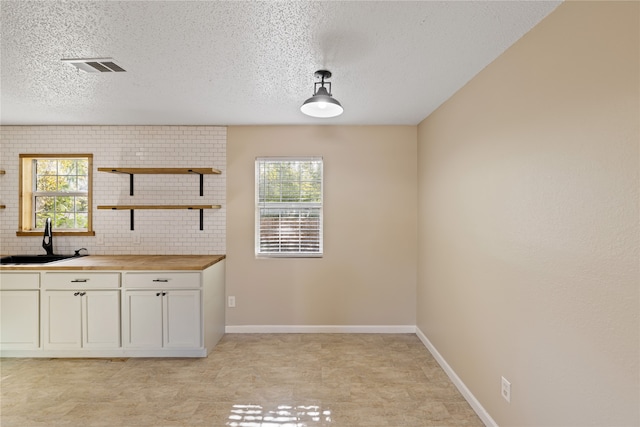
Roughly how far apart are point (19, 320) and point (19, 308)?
118 millimetres

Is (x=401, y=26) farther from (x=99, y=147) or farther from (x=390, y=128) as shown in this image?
(x=99, y=147)

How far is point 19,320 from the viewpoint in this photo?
3.28 meters

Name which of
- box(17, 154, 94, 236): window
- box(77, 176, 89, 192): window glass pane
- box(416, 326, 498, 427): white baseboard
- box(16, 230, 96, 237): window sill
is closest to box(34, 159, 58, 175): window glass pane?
box(17, 154, 94, 236): window

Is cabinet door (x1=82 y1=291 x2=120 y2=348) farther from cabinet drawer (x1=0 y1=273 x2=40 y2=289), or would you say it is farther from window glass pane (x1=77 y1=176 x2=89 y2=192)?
window glass pane (x1=77 y1=176 x2=89 y2=192)

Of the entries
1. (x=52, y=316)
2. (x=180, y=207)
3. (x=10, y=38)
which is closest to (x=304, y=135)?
(x=180, y=207)

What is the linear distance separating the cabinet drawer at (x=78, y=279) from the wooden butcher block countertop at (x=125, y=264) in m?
0.07

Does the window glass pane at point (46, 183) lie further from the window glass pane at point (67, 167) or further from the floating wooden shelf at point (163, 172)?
the floating wooden shelf at point (163, 172)

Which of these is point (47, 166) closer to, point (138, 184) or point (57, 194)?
point (57, 194)

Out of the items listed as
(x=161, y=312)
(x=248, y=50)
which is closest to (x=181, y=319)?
(x=161, y=312)

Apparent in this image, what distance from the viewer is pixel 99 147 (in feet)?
13.2

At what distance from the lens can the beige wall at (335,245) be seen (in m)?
3.99

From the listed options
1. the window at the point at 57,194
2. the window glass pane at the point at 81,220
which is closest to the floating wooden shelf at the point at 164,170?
the window at the point at 57,194

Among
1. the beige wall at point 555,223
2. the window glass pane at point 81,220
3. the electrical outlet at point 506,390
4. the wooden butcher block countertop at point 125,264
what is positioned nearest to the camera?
the beige wall at point 555,223

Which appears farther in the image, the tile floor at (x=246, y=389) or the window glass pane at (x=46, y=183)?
the window glass pane at (x=46, y=183)
